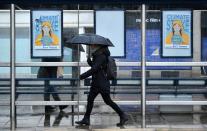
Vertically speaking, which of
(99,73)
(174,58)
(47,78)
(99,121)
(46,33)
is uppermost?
(46,33)

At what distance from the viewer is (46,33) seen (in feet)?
40.0

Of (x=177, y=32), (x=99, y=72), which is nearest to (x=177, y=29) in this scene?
(x=177, y=32)

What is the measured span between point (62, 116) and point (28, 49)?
1728 mm

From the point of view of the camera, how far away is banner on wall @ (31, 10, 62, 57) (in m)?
12.2

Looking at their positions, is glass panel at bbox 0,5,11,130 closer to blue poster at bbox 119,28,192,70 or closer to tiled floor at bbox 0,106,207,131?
tiled floor at bbox 0,106,207,131

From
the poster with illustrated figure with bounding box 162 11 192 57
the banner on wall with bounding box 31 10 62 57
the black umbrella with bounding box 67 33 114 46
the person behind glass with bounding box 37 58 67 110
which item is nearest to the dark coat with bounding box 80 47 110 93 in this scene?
the black umbrella with bounding box 67 33 114 46

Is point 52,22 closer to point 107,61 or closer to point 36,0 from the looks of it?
point 36,0

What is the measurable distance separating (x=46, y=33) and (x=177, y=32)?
2.82 meters

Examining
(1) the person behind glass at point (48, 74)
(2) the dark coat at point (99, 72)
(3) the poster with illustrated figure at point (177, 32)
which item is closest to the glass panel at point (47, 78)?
(1) the person behind glass at point (48, 74)

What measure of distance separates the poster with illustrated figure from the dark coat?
73.8 inches

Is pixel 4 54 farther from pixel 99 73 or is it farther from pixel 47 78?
pixel 99 73

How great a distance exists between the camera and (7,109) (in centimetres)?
1387

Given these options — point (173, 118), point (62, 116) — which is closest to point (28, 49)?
point (62, 116)

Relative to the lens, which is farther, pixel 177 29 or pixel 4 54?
pixel 4 54
